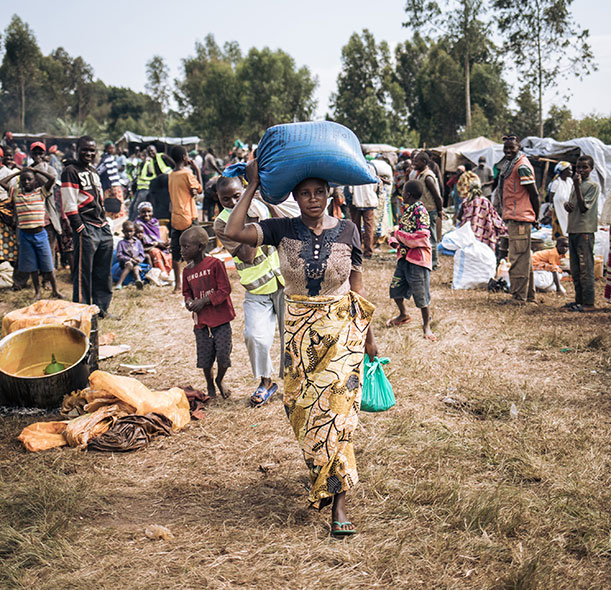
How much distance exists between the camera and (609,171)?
15.8 metres

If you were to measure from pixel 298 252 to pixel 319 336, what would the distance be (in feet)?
1.39

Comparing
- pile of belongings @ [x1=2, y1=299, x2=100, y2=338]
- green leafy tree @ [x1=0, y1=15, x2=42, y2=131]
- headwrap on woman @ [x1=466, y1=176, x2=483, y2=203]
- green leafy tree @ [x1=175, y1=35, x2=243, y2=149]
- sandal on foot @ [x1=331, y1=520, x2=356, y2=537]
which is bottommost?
sandal on foot @ [x1=331, y1=520, x2=356, y2=537]

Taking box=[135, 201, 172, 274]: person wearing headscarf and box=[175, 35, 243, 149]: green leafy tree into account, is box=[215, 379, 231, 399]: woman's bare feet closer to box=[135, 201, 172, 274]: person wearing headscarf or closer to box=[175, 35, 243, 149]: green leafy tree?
box=[135, 201, 172, 274]: person wearing headscarf

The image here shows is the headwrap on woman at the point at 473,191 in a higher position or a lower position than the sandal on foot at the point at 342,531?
higher

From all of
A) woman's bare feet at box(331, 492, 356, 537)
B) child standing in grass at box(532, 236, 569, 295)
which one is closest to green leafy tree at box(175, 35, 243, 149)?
child standing in grass at box(532, 236, 569, 295)

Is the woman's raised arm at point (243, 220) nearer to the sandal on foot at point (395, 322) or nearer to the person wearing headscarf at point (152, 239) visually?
the sandal on foot at point (395, 322)

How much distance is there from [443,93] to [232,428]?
130 feet

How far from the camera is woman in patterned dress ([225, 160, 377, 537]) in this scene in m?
2.82

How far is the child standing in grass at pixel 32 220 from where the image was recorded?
7586 millimetres

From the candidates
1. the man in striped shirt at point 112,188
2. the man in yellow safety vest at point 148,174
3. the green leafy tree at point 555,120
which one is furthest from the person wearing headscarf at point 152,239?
the green leafy tree at point 555,120

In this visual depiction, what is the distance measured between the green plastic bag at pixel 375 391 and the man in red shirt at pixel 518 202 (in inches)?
187

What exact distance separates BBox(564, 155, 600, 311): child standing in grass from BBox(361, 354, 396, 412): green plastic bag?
528cm

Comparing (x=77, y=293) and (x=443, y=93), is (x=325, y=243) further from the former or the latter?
(x=443, y=93)

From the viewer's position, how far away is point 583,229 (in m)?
7.38
